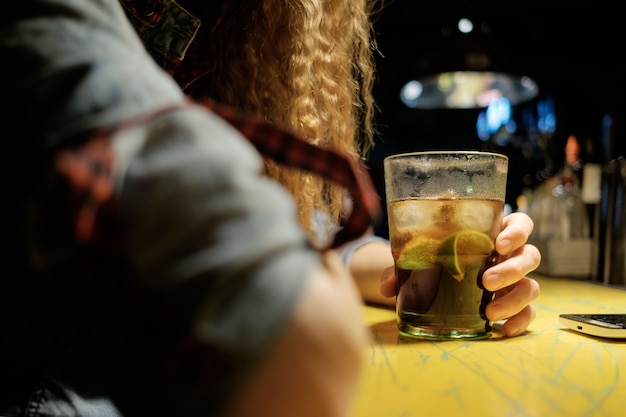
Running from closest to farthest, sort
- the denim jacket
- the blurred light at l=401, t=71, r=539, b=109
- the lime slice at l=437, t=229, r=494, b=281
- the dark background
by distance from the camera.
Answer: the denim jacket → the lime slice at l=437, t=229, r=494, b=281 → the dark background → the blurred light at l=401, t=71, r=539, b=109

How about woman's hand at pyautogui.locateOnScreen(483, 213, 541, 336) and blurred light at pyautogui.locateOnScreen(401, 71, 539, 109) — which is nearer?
woman's hand at pyautogui.locateOnScreen(483, 213, 541, 336)

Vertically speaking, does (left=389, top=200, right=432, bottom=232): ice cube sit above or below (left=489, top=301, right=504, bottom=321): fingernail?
above

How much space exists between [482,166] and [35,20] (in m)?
0.66

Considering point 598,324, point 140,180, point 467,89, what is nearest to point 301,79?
point 598,324

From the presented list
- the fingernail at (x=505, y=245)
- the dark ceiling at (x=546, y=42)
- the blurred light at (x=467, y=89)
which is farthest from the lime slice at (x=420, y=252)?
the blurred light at (x=467, y=89)

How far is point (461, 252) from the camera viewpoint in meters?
0.82

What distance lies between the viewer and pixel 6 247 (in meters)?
0.35

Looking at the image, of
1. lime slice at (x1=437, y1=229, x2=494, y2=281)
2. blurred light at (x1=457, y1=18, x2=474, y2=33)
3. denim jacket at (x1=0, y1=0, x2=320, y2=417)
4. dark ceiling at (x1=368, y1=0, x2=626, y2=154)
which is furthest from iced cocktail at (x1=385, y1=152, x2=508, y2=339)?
blurred light at (x1=457, y1=18, x2=474, y2=33)

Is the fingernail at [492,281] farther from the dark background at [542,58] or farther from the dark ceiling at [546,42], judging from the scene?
the dark ceiling at [546,42]

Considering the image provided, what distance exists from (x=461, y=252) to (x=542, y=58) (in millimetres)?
4438

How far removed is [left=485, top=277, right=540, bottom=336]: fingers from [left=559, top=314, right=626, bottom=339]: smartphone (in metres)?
0.09

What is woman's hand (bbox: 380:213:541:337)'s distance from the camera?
84 centimetres

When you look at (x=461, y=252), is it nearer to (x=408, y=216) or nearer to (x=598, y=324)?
(x=408, y=216)

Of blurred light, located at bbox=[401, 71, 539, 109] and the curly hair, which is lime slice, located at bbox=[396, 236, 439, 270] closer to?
the curly hair
